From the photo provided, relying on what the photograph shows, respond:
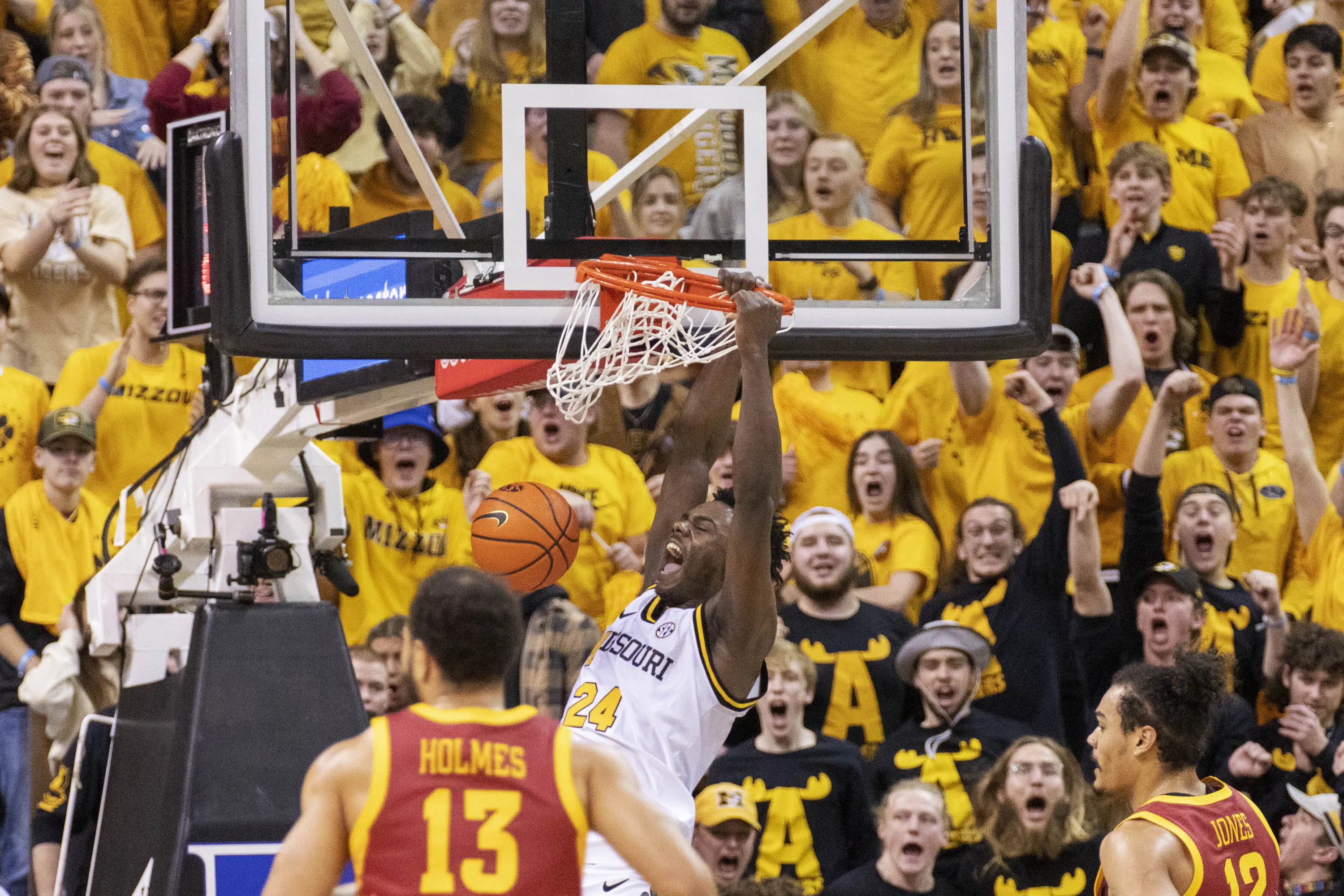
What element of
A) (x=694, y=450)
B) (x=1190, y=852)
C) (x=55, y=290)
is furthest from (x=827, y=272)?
(x=55, y=290)

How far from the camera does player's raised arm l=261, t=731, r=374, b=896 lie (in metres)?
3.06

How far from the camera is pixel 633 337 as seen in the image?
4254mm

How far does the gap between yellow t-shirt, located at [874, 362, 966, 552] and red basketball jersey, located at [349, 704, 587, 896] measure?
4305mm

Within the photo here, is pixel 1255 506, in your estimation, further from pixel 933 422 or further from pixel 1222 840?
pixel 1222 840

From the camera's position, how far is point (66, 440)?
7.11 meters

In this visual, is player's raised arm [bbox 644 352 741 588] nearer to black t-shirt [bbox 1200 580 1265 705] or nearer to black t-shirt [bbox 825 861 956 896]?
black t-shirt [bbox 825 861 956 896]

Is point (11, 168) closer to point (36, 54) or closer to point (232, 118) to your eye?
point (36, 54)

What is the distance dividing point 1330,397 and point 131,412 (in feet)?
16.7

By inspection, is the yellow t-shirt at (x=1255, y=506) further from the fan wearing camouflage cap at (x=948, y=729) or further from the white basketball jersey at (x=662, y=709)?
the white basketball jersey at (x=662, y=709)

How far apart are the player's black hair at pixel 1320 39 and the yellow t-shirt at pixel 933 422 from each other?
2.67 metres

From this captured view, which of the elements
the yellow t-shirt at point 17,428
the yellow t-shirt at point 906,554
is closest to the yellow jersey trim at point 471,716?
the yellow t-shirt at point 906,554

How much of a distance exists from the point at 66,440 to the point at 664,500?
126 inches

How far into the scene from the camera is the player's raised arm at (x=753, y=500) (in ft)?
13.3

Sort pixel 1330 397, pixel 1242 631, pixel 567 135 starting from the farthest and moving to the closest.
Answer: pixel 1330 397 → pixel 1242 631 → pixel 567 135
